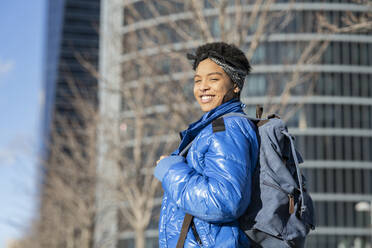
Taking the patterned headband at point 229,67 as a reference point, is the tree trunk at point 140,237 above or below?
below

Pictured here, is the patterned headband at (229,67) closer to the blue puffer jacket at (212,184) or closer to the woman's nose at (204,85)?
the woman's nose at (204,85)

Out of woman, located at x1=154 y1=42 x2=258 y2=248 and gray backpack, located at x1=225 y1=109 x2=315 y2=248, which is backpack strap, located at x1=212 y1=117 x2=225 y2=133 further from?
gray backpack, located at x1=225 y1=109 x2=315 y2=248

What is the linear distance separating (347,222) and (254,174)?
5692 centimetres

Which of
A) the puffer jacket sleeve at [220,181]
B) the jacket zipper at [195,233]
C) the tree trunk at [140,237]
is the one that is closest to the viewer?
the puffer jacket sleeve at [220,181]

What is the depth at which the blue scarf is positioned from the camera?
2902mm

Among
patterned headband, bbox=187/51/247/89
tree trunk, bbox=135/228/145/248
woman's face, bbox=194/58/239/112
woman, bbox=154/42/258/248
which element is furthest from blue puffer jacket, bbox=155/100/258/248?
tree trunk, bbox=135/228/145/248

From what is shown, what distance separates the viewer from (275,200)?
8.82ft

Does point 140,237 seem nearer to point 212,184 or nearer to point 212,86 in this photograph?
point 212,86

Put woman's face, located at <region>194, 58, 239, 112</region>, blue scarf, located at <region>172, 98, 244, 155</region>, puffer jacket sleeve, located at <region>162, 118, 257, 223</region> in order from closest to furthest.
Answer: puffer jacket sleeve, located at <region>162, 118, 257, 223</region> → blue scarf, located at <region>172, 98, 244, 155</region> → woman's face, located at <region>194, 58, 239, 112</region>

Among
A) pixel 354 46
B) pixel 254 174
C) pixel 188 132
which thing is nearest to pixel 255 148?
pixel 254 174

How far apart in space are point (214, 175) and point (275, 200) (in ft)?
1.02

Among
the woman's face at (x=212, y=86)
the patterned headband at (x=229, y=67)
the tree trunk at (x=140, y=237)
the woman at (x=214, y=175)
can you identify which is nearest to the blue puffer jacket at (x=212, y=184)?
the woman at (x=214, y=175)

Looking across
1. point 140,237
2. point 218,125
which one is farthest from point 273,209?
point 140,237

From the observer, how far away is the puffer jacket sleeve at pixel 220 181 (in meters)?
2.59
